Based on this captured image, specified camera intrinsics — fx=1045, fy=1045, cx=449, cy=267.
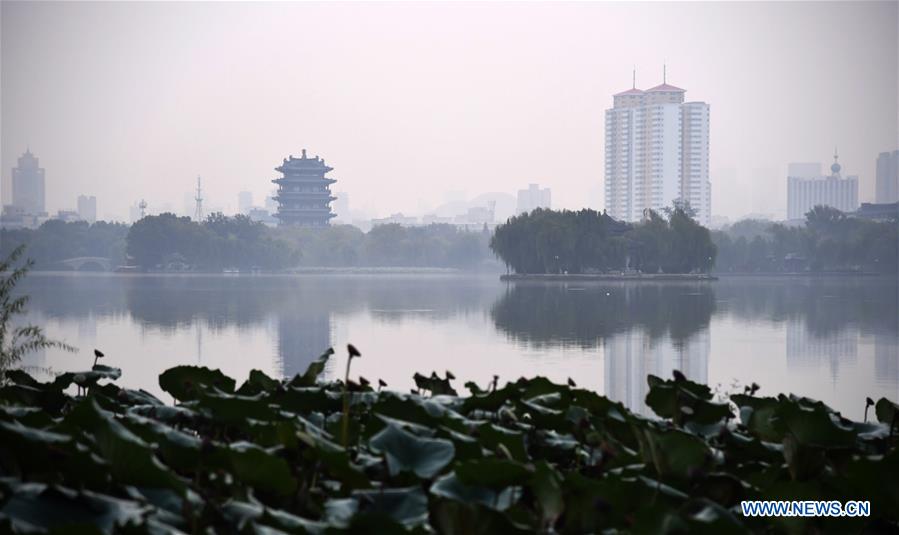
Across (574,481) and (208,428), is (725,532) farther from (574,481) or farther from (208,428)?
(208,428)

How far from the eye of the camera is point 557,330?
11453 mm

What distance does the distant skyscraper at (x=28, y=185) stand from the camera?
253 ft

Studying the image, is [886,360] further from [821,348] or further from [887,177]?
[887,177]

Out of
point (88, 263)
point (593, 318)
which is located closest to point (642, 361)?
point (593, 318)

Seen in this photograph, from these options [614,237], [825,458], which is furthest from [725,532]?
[614,237]

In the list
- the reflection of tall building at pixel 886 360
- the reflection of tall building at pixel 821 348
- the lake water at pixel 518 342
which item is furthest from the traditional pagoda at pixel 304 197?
the reflection of tall building at pixel 886 360

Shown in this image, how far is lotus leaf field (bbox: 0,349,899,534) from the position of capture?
0.90 m

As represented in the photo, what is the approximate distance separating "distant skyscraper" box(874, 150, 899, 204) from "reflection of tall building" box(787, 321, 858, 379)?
75.9 m

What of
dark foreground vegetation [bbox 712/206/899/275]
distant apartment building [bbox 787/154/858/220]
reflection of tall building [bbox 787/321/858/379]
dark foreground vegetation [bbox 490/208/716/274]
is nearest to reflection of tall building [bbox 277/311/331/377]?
reflection of tall building [bbox 787/321/858/379]

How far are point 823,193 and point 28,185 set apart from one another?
231ft

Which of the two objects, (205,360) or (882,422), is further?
(205,360)

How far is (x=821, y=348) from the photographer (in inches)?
381

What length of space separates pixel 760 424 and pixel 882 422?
346 mm

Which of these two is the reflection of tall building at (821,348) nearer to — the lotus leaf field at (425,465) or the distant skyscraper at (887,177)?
the lotus leaf field at (425,465)
